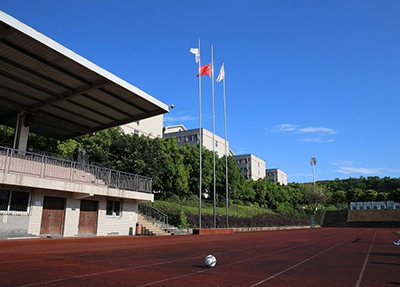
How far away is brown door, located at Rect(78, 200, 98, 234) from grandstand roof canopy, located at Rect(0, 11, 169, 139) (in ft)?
20.9

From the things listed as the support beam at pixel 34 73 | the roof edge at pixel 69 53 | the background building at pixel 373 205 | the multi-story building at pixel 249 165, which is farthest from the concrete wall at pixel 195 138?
the support beam at pixel 34 73

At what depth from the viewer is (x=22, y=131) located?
22531 mm

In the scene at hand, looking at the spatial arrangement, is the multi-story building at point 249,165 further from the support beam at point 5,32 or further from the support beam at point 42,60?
the support beam at point 5,32

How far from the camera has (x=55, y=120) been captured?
25078 millimetres

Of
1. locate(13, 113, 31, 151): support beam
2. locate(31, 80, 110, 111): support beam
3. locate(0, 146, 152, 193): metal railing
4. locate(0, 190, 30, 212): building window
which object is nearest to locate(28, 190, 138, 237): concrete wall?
locate(0, 190, 30, 212): building window

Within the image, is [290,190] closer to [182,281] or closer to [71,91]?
[71,91]

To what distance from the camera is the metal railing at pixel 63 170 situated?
18.1 meters

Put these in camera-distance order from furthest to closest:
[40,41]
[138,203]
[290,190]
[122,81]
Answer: [290,190]
[138,203]
[122,81]
[40,41]

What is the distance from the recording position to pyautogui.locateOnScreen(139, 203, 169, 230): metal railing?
28000 mm

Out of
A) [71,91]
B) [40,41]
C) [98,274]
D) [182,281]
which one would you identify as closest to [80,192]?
[71,91]

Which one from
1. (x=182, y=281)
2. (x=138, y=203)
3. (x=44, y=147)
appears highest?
(x=44, y=147)

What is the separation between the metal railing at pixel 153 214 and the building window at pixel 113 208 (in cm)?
305

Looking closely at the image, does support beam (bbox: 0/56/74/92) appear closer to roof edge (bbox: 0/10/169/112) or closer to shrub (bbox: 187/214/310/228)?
roof edge (bbox: 0/10/169/112)

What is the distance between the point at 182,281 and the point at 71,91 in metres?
16.8
